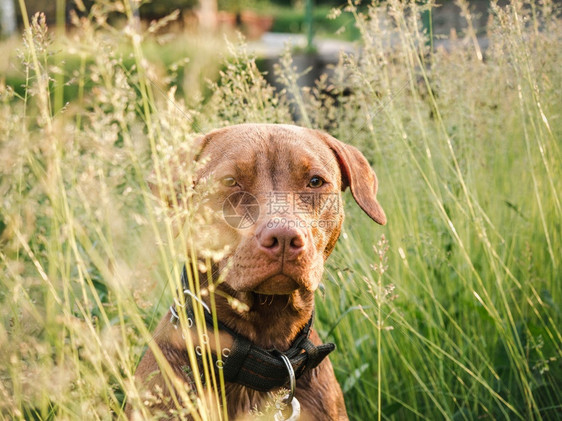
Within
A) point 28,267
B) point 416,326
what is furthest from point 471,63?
point 28,267

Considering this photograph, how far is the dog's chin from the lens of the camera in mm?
1964

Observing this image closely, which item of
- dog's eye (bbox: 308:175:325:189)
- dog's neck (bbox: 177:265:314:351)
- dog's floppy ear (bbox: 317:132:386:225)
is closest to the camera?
dog's neck (bbox: 177:265:314:351)

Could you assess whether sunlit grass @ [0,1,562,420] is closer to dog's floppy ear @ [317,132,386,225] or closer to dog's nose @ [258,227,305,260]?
dog's floppy ear @ [317,132,386,225]

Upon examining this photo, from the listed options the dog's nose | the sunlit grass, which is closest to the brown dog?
the dog's nose

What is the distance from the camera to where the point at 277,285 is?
1.99 m

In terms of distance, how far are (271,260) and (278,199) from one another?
0.32 meters

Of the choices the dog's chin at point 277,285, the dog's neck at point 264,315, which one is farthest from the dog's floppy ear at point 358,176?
the dog's chin at point 277,285

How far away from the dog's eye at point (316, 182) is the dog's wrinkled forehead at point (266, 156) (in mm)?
19

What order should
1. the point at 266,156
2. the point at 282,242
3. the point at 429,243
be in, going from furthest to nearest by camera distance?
the point at 429,243, the point at 266,156, the point at 282,242

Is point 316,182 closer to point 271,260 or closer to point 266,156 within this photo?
point 266,156

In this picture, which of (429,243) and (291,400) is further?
(429,243)

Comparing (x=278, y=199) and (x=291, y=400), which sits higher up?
(x=278, y=199)

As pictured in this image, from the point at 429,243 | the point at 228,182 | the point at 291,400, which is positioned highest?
the point at 228,182

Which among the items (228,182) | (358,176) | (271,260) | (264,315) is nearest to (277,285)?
(271,260)
